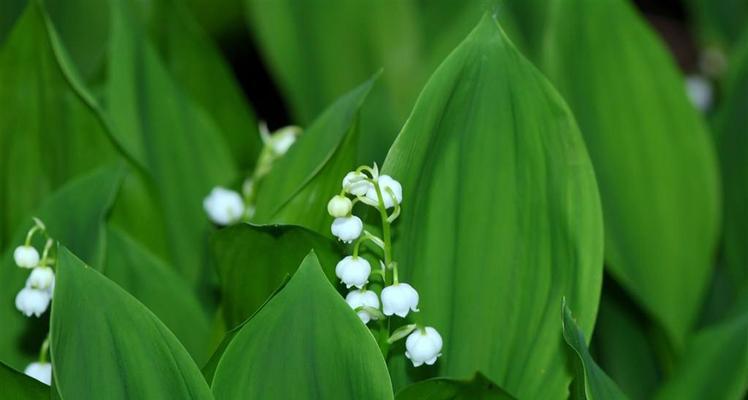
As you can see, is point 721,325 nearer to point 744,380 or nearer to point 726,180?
point 744,380

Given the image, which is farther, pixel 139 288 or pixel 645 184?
pixel 645 184

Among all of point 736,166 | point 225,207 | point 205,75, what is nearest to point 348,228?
point 225,207

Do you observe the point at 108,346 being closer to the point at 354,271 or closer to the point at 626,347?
the point at 354,271

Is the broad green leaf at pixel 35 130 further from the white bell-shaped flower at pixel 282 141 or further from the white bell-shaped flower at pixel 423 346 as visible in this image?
the white bell-shaped flower at pixel 423 346

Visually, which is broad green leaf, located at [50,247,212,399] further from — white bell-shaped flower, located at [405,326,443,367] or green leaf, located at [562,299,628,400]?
green leaf, located at [562,299,628,400]

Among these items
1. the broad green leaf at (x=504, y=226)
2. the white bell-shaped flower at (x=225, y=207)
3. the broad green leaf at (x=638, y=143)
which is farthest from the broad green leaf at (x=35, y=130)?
the broad green leaf at (x=638, y=143)

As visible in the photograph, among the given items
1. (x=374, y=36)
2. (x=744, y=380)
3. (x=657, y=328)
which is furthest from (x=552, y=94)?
(x=374, y=36)
